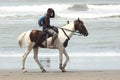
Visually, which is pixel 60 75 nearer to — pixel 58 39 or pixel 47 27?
pixel 58 39

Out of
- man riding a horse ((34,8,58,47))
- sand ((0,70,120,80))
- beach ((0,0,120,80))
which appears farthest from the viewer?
man riding a horse ((34,8,58,47))

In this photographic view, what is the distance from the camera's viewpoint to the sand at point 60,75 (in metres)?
12.6

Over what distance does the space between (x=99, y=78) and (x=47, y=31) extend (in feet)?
7.95

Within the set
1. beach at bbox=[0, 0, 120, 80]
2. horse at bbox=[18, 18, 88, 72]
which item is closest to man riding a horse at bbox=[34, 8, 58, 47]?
horse at bbox=[18, 18, 88, 72]

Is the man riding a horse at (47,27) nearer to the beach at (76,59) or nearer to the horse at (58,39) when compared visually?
the horse at (58,39)

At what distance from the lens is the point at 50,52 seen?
707 inches

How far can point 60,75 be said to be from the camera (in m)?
13.3

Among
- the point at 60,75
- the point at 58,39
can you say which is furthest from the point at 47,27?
the point at 60,75

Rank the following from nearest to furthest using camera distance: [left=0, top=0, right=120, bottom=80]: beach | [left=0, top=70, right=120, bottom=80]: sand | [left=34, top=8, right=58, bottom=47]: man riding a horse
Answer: [left=0, top=70, right=120, bottom=80]: sand < [left=0, top=0, right=120, bottom=80]: beach < [left=34, top=8, right=58, bottom=47]: man riding a horse

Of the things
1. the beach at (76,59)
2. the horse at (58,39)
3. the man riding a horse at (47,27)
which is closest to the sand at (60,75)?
the beach at (76,59)

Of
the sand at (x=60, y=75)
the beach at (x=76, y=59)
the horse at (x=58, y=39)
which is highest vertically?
the horse at (x=58, y=39)

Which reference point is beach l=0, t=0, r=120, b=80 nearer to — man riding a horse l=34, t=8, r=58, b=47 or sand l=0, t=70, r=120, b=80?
sand l=0, t=70, r=120, b=80

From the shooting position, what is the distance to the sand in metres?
12.6

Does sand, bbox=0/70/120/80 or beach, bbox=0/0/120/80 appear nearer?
sand, bbox=0/70/120/80
